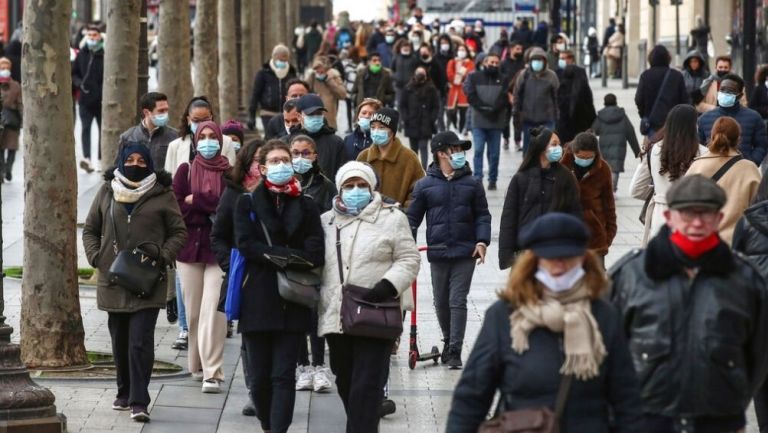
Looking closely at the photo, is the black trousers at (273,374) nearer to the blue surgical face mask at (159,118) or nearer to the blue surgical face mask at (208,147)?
the blue surgical face mask at (208,147)

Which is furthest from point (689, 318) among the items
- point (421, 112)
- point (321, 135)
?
point (421, 112)

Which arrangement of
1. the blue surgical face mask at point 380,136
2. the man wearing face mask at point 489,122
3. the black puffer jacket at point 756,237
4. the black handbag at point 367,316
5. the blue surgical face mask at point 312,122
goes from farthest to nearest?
the man wearing face mask at point 489,122 → the blue surgical face mask at point 312,122 → the blue surgical face mask at point 380,136 → the black handbag at point 367,316 → the black puffer jacket at point 756,237

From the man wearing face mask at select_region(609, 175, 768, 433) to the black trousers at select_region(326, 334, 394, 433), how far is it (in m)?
2.85

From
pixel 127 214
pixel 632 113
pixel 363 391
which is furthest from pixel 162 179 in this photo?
pixel 632 113

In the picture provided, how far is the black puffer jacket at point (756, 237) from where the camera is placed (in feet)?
27.8

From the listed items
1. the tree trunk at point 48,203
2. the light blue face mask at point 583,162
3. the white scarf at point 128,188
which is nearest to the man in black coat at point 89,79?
the tree trunk at point 48,203

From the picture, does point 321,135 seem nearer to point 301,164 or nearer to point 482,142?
point 301,164

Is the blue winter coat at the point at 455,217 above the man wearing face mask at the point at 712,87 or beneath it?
beneath

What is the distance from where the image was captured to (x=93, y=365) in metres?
11.9

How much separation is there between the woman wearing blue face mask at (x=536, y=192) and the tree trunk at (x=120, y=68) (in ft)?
15.4

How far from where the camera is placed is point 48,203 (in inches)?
455

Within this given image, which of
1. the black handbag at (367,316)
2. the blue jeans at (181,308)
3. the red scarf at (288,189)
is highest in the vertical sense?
the red scarf at (288,189)

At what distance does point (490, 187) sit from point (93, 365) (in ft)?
39.6

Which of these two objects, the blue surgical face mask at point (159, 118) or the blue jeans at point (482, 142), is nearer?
the blue surgical face mask at point (159, 118)
